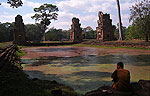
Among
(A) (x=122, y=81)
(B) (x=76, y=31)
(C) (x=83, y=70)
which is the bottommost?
(C) (x=83, y=70)

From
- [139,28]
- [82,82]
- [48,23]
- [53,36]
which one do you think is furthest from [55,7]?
[82,82]

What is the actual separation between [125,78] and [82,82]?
2.54m

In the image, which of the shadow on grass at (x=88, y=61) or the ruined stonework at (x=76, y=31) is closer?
the shadow on grass at (x=88, y=61)

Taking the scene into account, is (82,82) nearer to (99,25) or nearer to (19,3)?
(19,3)

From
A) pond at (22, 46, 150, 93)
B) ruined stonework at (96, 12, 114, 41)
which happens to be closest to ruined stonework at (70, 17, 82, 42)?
ruined stonework at (96, 12, 114, 41)

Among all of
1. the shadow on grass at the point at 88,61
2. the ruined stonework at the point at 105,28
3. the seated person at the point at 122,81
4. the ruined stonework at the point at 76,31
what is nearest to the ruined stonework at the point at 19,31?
the ruined stonework at the point at 76,31

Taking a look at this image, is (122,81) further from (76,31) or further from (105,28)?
(76,31)

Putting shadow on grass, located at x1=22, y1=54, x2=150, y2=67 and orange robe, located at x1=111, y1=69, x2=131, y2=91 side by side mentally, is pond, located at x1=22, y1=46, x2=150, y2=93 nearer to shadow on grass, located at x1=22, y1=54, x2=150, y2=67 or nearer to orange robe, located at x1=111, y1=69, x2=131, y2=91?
shadow on grass, located at x1=22, y1=54, x2=150, y2=67

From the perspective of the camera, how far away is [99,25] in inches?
1409

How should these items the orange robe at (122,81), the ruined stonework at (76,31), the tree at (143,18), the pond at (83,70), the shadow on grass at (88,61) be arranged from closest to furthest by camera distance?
the orange robe at (122,81) < the pond at (83,70) < the shadow on grass at (88,61) < the tree at (143,18) < the ruined stonework at (76,31)

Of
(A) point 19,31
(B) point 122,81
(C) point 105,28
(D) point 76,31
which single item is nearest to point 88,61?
(B) point 122,81

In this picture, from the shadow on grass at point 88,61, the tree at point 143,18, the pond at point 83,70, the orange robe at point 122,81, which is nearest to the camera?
the orange robe at point 122,81

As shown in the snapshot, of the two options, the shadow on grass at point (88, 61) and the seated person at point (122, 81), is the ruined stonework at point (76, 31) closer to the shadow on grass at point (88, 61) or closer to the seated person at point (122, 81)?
the shadow on grass at point (88, 61)

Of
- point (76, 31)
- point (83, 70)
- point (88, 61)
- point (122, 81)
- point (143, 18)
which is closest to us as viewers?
point (122, 81)
